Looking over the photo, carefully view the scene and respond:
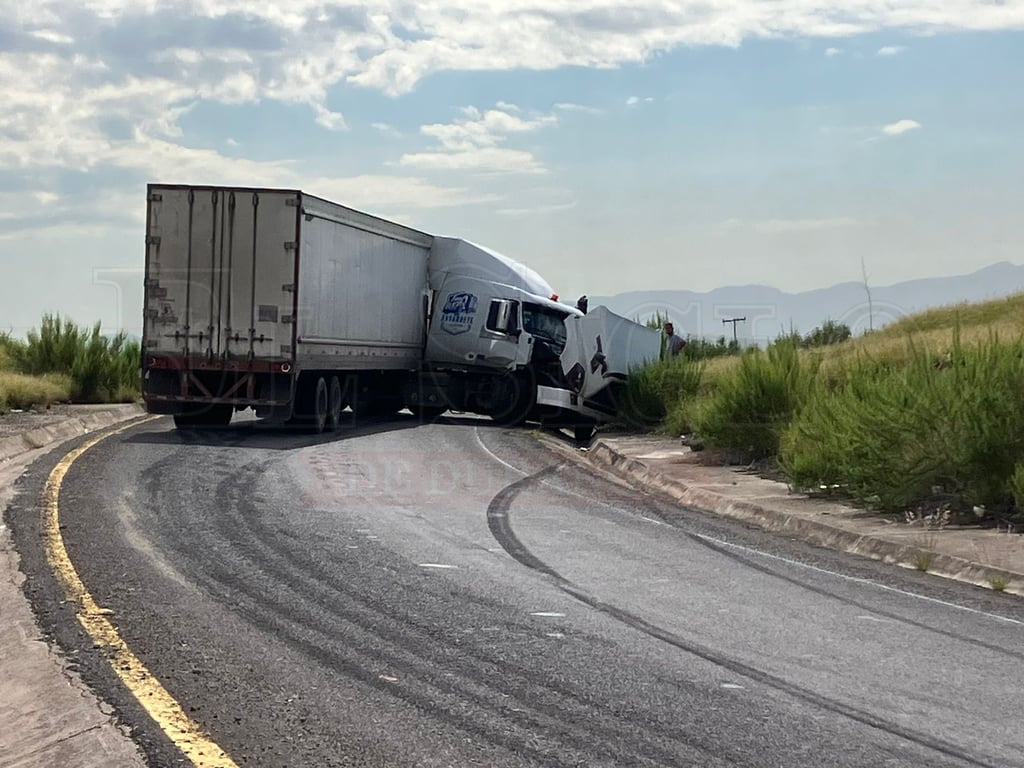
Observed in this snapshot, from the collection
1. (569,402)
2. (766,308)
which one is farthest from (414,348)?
(766,308)

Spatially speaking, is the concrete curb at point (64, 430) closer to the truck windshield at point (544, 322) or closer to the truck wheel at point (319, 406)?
the truck wheel at point (319, 406)

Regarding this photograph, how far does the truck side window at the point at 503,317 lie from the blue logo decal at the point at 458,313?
915mm

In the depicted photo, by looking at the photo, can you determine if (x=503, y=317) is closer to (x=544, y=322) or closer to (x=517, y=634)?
(x=544, y=322)

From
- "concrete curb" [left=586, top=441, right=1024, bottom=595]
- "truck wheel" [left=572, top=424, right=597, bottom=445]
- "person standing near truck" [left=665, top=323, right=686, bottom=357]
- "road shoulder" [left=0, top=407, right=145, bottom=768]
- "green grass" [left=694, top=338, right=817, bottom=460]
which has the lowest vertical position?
"road shoulder" [left=0, top=407, right=145, bottom=768]

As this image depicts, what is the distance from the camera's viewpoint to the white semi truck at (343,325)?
22500 mm

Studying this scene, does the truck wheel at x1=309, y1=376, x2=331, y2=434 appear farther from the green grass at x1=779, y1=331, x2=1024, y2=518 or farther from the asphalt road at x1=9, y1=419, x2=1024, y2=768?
the green grass at x1=779, y1=331, x2=1024, y2=518

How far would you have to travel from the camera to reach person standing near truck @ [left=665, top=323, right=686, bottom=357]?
28875 mm

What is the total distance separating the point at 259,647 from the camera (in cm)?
783

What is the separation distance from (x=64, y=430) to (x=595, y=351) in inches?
384

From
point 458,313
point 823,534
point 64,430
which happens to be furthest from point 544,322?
point 823,534

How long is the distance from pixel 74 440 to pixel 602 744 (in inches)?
630

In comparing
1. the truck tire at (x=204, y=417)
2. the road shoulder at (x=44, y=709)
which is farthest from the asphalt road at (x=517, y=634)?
the truck tire at (x=204, y=417)

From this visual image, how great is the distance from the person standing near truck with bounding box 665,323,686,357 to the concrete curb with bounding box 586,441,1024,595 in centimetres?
926

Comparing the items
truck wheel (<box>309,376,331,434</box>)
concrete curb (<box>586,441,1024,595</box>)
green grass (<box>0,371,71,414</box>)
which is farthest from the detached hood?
green grass (<box>0,371,71,414</box>)
